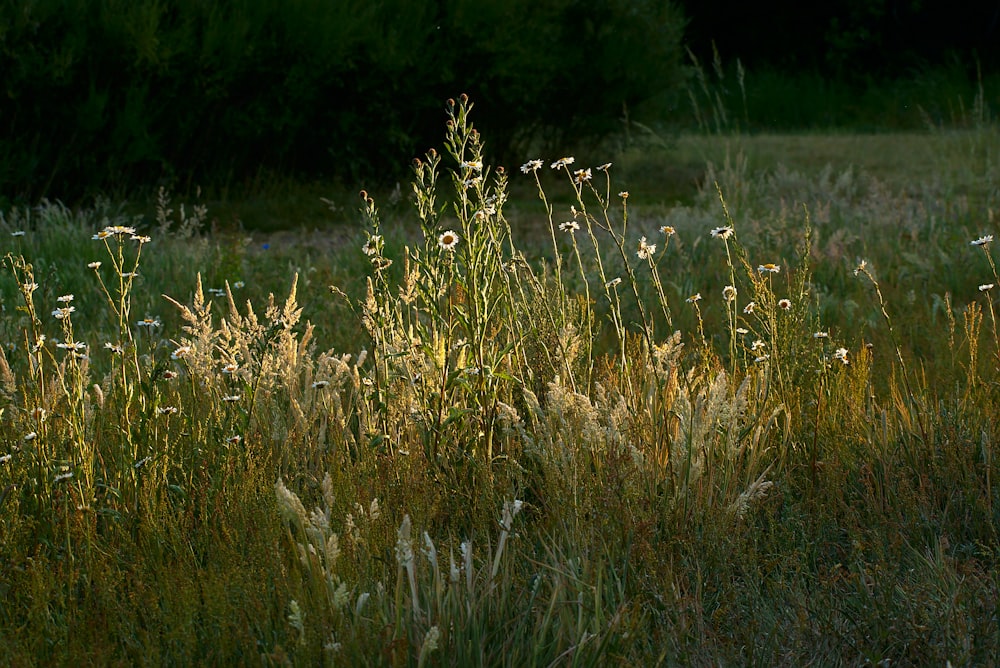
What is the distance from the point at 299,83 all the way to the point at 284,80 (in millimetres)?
135

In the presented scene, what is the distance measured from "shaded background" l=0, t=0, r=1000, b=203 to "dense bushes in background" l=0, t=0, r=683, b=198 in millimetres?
13

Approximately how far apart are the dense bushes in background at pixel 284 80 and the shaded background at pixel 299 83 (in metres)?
0.01

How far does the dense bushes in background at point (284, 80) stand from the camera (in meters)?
7.56

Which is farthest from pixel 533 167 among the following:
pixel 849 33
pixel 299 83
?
pixel 849 33

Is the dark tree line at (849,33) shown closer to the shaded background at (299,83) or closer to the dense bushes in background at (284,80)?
the shaded background at (299,83)

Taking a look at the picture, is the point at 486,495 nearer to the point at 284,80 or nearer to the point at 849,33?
the point at 284,80

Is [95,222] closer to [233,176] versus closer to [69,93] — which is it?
[69,93]

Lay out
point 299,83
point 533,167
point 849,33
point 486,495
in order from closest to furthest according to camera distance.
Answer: point 486,495 < point 533,167 < point 299,83 < point 849,33

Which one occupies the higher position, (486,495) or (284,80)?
(284,80)

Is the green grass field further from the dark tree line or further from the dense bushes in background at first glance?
the dark tree line

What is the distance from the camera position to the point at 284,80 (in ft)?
27.7

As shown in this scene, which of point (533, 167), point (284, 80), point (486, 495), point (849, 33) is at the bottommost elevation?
point (486, 495)

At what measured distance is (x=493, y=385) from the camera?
2996 millimetres

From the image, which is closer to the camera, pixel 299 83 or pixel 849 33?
pixel 299 83
